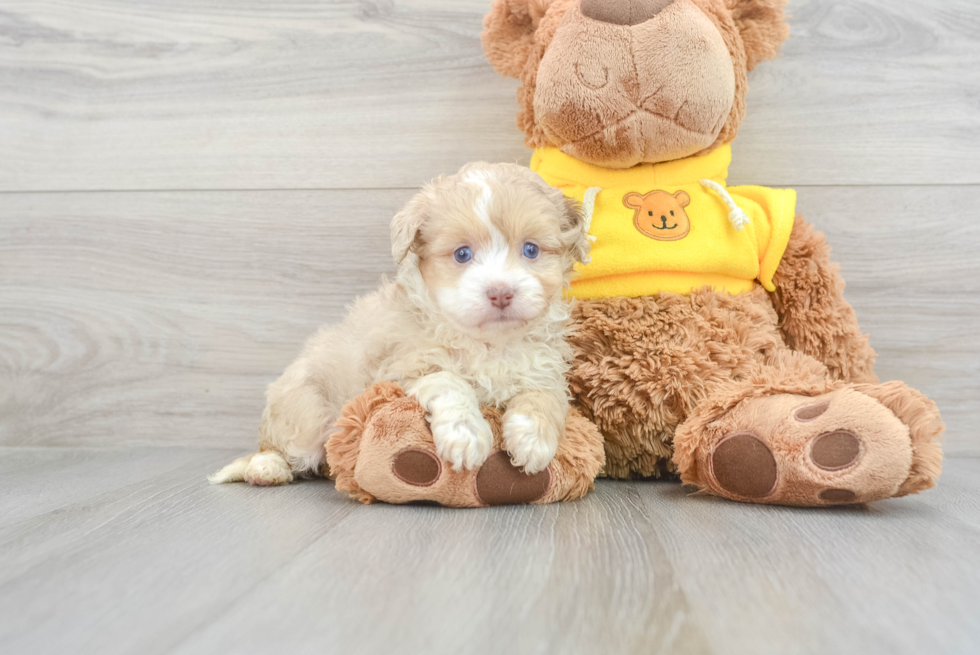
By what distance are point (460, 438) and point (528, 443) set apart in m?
0.11

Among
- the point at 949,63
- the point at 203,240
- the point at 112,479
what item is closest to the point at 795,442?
the point at 949,63

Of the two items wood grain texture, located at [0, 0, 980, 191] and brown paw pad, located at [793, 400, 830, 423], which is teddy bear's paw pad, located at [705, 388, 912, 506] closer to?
brown paw pad, located at [793, 400, 830, 423]

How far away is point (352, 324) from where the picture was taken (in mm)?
1415

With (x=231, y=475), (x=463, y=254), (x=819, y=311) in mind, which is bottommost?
(x=231, y=475)

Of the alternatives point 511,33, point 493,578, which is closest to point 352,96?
point 511,33

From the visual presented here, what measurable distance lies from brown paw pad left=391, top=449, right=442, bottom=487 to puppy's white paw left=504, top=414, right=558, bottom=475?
0.12m

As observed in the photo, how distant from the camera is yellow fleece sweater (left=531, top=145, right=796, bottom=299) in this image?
132 centimetres

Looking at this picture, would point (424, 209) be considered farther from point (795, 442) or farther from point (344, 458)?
point (795, 442)

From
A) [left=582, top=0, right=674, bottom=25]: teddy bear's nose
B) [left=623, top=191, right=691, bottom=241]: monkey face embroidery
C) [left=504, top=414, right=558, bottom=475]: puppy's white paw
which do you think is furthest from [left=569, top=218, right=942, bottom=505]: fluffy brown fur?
[left=582, top=0, right=674, bottom=25]: teddy bear's nose

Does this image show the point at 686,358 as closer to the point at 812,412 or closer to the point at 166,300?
the point at 812,412

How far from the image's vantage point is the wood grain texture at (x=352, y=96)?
164 cm

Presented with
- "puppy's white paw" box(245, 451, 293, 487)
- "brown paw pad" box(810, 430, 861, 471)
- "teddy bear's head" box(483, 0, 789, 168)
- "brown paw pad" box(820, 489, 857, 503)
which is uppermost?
"teddy bear's head" box(483, 0, 789, 168)

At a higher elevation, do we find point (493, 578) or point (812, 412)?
point (812, 412)

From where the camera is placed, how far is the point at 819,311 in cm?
141
